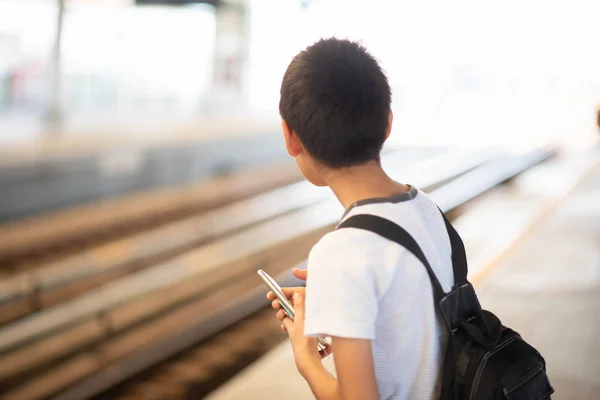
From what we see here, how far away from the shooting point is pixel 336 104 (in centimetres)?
88

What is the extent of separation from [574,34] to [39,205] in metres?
12.9

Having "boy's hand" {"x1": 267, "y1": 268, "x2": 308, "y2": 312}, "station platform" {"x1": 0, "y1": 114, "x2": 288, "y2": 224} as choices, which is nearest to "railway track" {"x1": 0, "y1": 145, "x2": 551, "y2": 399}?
"station platform" {"x1": 0, "y1": 114, "x2": 288, "y2": 224}

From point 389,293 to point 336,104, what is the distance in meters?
0.24

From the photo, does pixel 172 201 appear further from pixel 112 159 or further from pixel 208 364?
pixel 208 364

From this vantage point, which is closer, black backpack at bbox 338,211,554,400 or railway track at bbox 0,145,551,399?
black backpack at bbox 338,211,554,400

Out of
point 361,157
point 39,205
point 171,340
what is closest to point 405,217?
point 361,157

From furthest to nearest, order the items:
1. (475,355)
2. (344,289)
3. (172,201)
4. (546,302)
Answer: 1. (172,201)
2. (546,302)
3. (475,355)
4. (344,289)

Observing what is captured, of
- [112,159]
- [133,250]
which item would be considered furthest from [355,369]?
[112,159]

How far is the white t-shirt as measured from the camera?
83cm

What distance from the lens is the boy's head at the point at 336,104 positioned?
88 centimetres

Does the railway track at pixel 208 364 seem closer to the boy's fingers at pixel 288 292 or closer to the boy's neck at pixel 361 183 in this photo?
the boy's fingers at pixel 288 292

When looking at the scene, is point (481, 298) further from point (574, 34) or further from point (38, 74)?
point (574, 34)

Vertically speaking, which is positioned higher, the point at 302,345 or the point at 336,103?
the point at 336,103

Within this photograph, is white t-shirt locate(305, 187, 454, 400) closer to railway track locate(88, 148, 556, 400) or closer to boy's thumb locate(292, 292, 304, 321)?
boy's thumb locate(292, 292, 304, 321)
